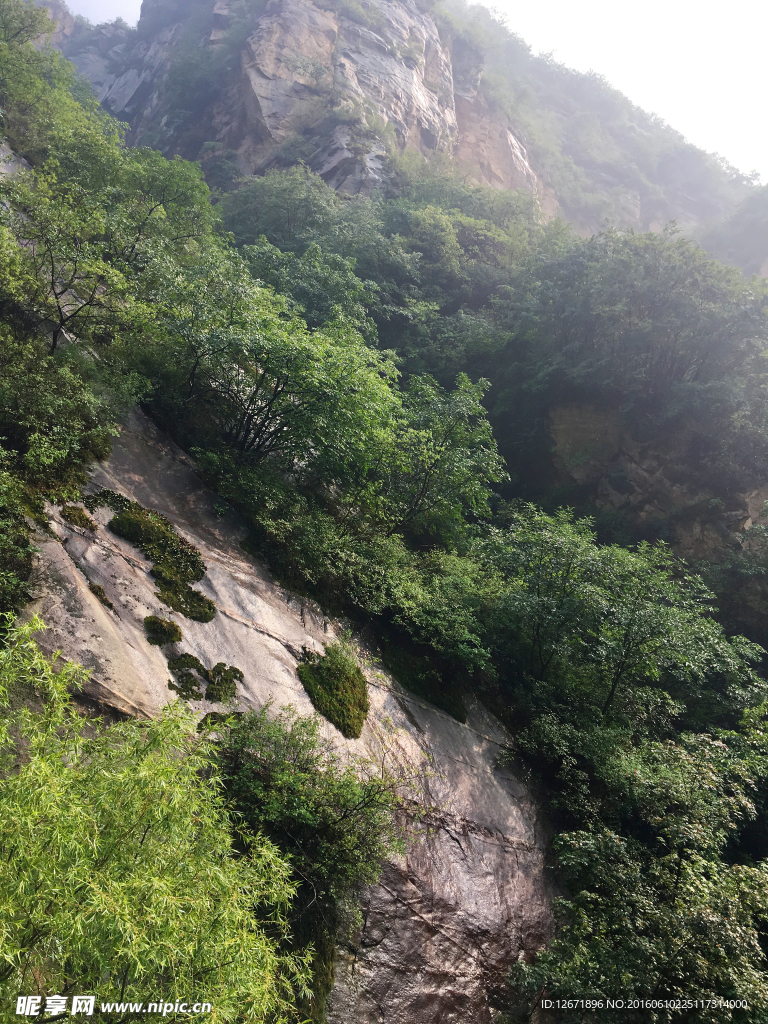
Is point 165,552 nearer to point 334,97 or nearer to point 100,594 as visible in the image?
point 100,594

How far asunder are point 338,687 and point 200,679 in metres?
2.38

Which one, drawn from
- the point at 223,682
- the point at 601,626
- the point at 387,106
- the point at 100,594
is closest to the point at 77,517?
the point at 100,594

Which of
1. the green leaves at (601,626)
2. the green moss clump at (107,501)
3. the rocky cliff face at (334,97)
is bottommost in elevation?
the green moss clump at (107,501)

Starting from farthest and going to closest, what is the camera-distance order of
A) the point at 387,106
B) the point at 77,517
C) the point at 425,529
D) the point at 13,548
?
the point at 387,106, the point at 425,529, the point at 77,517, the point at 13,548

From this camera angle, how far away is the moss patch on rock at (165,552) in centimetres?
827

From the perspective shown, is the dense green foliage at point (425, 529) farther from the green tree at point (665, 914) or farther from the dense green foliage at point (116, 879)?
the dense green foliage at point (116, 879)

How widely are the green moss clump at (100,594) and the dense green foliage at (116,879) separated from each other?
2826 millimetres

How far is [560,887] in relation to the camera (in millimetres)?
9312

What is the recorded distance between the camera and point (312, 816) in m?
6.43

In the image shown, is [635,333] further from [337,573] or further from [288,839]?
[288,839]

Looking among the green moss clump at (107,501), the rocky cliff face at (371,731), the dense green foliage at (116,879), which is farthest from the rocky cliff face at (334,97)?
the dense green foliage at (116,879)

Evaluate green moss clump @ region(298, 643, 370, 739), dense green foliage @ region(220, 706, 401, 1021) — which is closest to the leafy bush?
dense green foliage @ region(220, 706, 401, 1021)

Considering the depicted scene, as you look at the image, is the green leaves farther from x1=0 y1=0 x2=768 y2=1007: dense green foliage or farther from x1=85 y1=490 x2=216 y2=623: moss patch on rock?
x1=85 y1=490 x2=216 y2=623: moss patch on rock

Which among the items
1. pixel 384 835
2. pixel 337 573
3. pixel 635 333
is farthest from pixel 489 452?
pixel 384 835
